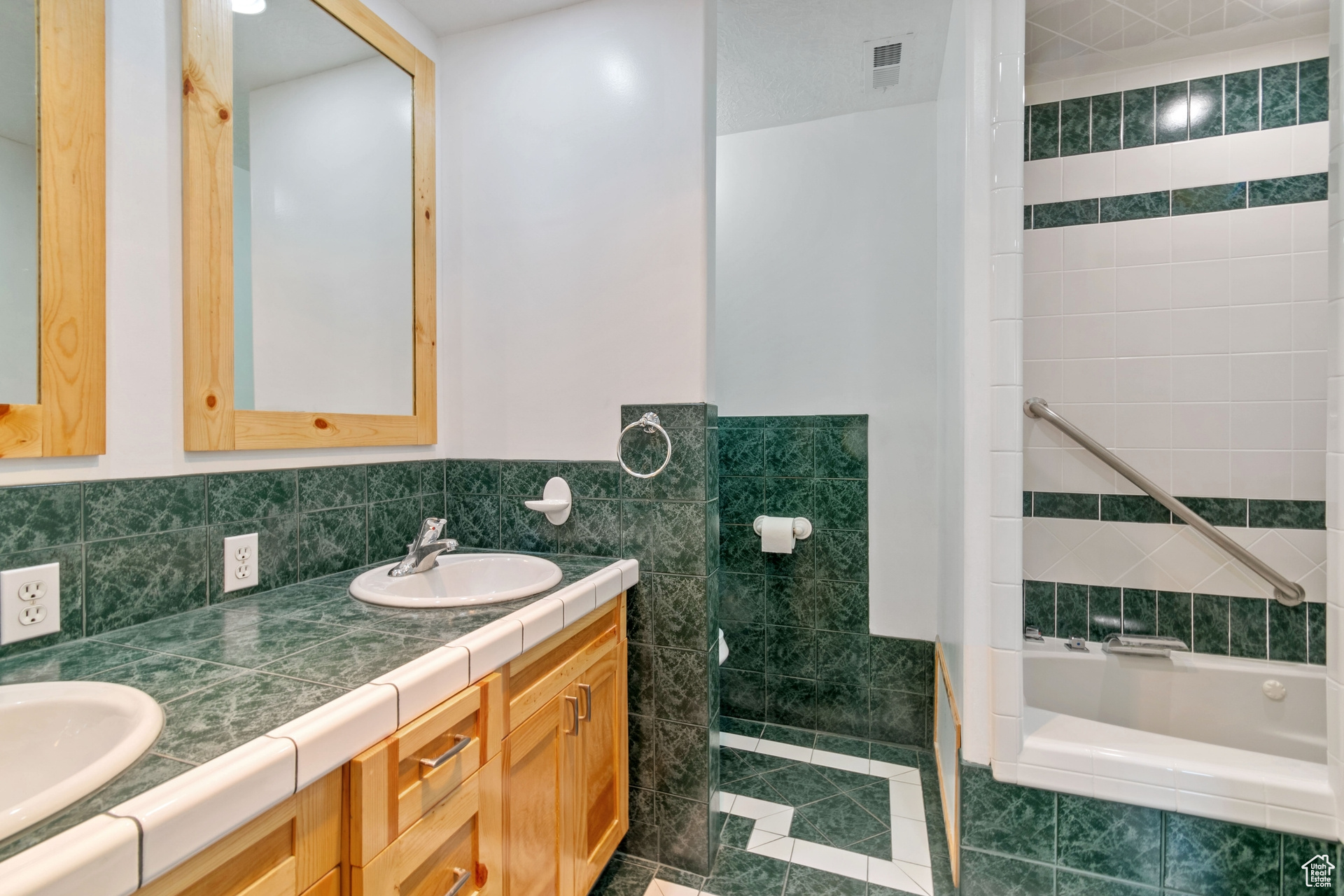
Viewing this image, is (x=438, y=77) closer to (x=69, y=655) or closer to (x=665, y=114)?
(x=665, y=114)

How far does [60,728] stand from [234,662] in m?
0.19

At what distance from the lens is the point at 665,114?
1.63 m

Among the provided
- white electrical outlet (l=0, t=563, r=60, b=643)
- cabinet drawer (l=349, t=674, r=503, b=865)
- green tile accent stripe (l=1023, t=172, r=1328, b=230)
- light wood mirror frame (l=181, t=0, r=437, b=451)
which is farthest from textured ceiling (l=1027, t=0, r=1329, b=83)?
white electrical outlet (l=0, t=563, r=60, b=643)

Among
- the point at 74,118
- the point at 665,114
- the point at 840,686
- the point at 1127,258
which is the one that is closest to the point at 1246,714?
the point at 840,686

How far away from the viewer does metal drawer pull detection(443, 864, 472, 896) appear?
942 millimetres

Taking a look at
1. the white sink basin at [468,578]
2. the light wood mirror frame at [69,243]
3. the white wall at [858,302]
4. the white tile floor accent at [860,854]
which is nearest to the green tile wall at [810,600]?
the white wall at [858,302]

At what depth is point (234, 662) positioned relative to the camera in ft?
2.96

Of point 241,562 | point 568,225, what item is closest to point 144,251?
point 241,562

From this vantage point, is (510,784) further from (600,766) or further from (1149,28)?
(1149,28)

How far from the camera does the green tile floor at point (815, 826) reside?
1.58 m

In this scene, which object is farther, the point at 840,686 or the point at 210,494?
the point at 840,686

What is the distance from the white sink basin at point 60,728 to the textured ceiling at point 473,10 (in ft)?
6.21

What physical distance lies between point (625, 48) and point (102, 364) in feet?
4.83

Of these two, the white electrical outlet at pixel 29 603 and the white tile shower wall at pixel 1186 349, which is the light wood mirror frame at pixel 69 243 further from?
the white tile shower wall at pixel 1186 349
